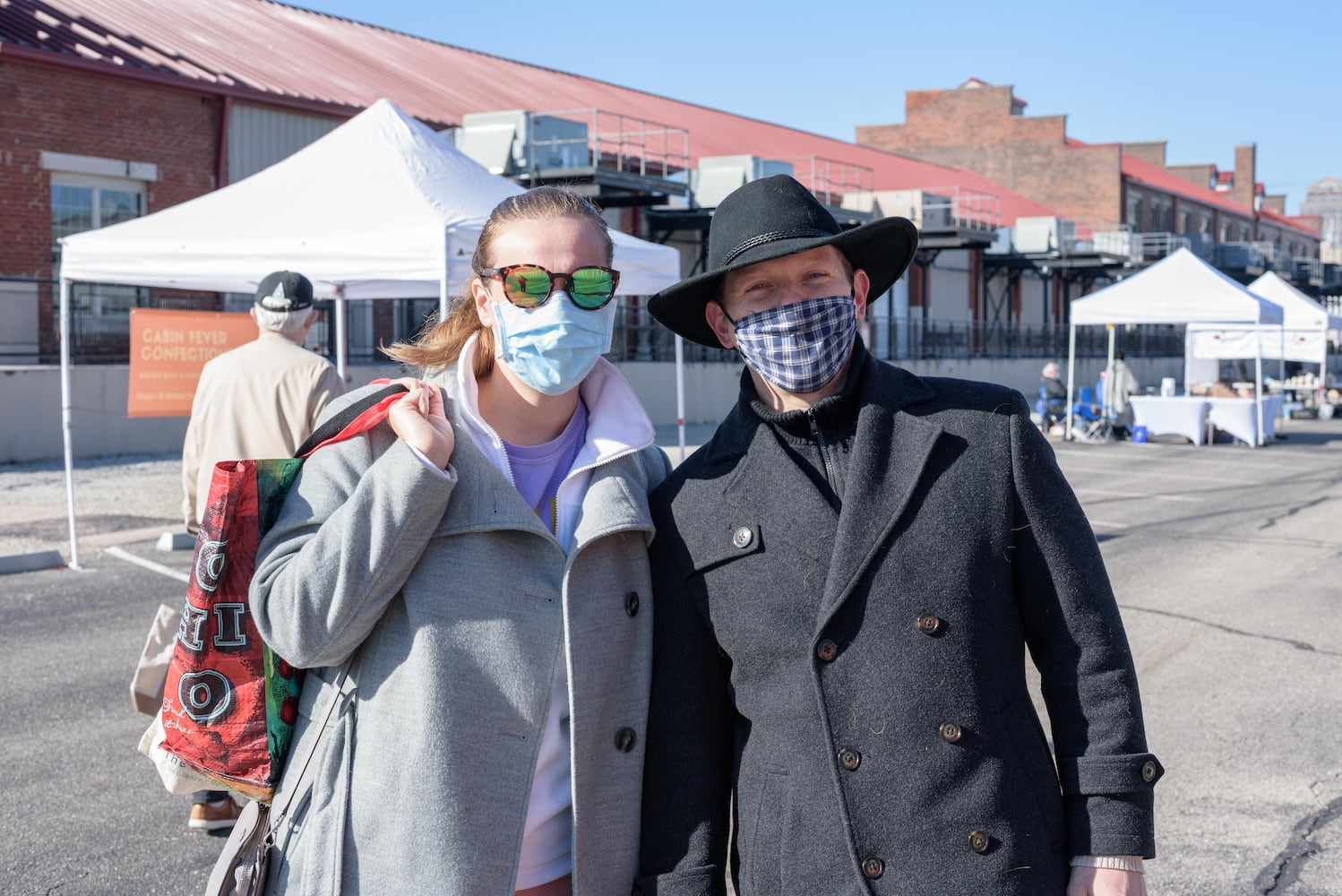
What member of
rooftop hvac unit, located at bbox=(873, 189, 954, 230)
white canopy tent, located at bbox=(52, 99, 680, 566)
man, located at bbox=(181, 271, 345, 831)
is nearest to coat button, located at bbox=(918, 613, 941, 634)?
man, located at bbox=(181, 271, 345, 831)

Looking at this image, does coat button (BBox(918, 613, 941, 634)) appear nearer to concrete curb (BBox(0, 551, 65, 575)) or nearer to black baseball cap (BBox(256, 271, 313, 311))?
black baseball cap (BBox(256, 271, 313, 311))

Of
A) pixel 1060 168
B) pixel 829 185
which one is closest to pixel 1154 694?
pixel 829 185

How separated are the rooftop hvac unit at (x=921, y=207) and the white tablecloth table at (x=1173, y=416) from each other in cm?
1144

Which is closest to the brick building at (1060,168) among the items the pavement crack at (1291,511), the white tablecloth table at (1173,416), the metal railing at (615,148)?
the metal railing at (615,148)

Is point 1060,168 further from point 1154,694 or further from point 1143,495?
point 1154,694

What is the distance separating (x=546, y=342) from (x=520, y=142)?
21.3m

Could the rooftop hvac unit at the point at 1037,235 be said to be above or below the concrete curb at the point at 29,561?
above

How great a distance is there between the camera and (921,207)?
34.9 m

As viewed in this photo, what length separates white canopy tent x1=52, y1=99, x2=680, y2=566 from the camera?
26.9ft

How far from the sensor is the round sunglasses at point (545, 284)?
7.35 ft

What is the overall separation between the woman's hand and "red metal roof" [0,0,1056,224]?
17941mm

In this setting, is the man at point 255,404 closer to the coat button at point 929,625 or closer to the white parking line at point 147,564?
the white parking line at point 147,564

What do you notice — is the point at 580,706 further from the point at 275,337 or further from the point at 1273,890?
the point at 275,337

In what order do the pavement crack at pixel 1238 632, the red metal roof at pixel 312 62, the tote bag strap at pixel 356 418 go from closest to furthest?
the tote bag strap at pixel 356 418 → the pavement crack at pixel 1238 632 → the red metal roof at pixel 312 62
